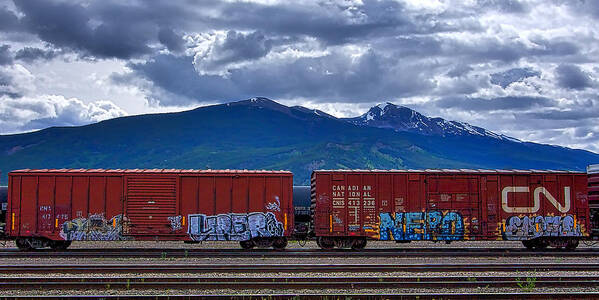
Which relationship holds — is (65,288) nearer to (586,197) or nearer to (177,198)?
(177,198)

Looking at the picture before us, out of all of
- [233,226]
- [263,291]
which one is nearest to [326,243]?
[233,226]

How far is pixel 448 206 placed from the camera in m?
25.8

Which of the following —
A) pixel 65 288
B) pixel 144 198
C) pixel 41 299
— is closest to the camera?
pixel 41 299

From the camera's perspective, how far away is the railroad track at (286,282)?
15.8 meters

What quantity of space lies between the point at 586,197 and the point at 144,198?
21152mm

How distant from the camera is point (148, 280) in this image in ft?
55.1

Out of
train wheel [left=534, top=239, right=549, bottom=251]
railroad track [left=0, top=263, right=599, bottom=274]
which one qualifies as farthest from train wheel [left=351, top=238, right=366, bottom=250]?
train wheel [left=534, top=239, right=549, bottom=251]

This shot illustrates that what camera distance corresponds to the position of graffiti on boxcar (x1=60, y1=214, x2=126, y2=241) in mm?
24656

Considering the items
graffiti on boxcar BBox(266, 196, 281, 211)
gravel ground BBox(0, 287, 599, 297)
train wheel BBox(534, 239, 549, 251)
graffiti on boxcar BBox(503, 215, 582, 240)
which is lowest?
gravel ground BBox(0, 287, 599, 297)

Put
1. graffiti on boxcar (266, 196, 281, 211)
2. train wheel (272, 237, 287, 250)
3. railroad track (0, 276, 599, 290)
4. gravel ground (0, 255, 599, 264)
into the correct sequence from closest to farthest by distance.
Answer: railroad track (0, 276, 599, 290), gravel ground (0, 255, 599, 264), graffiti on boxcar (266, 196, 281, 211), train wheel (272, 237, 287, 250)

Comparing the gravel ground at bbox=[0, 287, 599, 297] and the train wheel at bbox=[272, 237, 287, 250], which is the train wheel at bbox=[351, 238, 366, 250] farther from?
the gravel ground at bbox=[0, 287, 599, 297]

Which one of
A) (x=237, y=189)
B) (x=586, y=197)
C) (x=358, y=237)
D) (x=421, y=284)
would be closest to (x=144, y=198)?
(x=237, y=189)

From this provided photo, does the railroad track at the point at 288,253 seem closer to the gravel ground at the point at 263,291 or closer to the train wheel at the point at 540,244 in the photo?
the train wheel at the point at 540,244

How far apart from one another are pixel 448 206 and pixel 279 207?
26.3 ft
